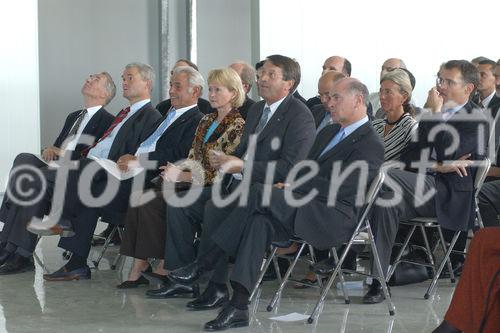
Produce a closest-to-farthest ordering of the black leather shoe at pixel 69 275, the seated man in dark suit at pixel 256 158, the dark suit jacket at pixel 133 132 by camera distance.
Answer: the seated man in dark suit at pixel 256 158, the black leather shoe at pixel 69 275, the dark suit jacket at pixel 133 132

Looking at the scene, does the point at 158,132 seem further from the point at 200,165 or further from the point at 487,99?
the point at 487,99

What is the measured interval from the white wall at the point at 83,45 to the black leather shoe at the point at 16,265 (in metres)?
4.11

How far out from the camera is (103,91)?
666cm

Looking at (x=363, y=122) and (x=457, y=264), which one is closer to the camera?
(x=363, y=122)

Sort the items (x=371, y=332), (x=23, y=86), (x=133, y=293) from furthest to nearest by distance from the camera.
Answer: (x=23, y=86), (x=133, y=293), (x=371, y=332)

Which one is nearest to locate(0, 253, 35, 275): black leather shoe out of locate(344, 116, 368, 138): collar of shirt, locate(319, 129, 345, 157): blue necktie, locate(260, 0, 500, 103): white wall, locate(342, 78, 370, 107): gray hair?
locate(319, 129, 345, 157): blue necktie

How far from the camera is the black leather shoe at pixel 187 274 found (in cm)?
536

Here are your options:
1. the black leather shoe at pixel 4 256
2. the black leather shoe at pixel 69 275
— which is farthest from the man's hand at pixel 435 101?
the black leather shoe at pixel 4 256

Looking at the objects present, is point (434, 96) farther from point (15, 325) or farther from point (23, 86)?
point (23, 86)

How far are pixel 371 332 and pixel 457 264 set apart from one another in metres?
1.65

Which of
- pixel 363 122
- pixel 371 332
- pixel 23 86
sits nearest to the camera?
pixel 371 332

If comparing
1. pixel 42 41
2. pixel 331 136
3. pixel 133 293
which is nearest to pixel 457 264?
pixel 331 136

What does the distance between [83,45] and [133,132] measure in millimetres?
4450

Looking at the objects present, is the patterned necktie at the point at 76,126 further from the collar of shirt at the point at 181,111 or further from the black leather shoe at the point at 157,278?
the black leather shoe at the point at 157,278
